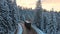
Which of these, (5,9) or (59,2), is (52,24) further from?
(5,9)

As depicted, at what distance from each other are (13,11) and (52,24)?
13.2 m

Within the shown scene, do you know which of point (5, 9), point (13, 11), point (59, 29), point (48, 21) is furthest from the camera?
point (59, 29)

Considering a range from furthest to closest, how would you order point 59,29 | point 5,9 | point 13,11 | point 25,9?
point 25,9
point 59,29
point 13,11
point 5,9

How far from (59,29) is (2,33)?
2162 cm

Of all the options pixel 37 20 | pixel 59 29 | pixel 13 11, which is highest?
pixel 13 11

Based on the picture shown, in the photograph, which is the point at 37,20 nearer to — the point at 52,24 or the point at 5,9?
the point at 52,24

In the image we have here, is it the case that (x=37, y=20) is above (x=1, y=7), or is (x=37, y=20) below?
below

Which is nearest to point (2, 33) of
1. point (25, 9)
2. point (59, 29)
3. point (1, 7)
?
point (1, 7)

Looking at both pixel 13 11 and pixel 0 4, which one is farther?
pixel 13 11

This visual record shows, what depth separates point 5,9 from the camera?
611 inches

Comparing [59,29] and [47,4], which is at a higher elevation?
[47,4]

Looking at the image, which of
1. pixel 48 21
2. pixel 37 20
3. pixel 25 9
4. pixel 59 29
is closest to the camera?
pixel 37 20

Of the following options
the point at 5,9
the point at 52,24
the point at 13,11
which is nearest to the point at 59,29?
the point at 52,24

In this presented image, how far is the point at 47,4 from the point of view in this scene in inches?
1646
